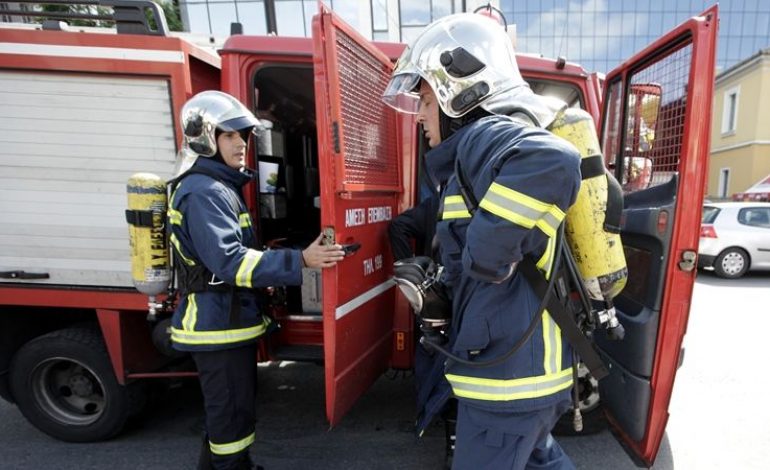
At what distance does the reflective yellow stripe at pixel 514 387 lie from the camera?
1.35 m

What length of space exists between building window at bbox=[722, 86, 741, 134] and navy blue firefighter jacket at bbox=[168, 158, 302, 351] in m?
23.0

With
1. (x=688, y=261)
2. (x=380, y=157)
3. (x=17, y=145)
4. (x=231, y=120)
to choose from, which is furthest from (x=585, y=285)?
(x=17, y=145)

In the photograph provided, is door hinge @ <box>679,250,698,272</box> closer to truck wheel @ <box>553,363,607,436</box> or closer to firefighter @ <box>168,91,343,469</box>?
truck wheel @ <box>553,363,607,436</box>

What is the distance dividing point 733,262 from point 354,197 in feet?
26.3

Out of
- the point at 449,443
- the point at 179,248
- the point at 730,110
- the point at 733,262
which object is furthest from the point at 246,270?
the point at 730,110

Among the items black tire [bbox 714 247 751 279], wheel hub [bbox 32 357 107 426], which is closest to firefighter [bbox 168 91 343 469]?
wheel hub [bbox 32 357 107 426]

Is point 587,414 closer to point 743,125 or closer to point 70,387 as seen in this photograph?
point 70,387

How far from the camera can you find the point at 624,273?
5.20 feet

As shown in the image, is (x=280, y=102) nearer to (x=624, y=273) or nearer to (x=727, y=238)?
(x=624, y=273)

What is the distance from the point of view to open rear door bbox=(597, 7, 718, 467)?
68.8 inches

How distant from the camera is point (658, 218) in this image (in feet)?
6.31

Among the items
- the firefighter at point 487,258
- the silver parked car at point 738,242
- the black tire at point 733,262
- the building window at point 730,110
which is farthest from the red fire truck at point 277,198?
the building window at point 730,110

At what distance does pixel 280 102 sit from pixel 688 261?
3.15 m

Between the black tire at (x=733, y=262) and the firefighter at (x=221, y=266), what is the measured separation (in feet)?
26.5
